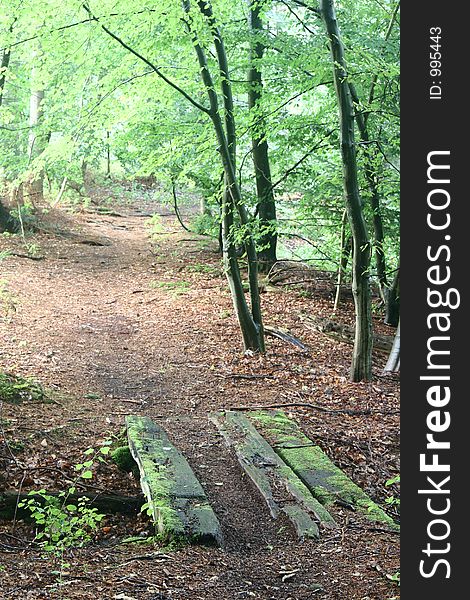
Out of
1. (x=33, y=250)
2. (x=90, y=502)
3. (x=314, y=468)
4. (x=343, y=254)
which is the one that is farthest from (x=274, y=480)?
(x=33, y=250)

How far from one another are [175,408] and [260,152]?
8505mm

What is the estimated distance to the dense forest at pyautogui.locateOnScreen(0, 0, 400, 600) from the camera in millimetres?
4465

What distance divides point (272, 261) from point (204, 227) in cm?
304

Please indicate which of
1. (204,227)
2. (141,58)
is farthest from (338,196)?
(204,227)

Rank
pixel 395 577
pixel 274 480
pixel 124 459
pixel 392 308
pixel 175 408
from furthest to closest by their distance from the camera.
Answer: pixel 392 308 → pixel 175 408 → pixel 124 459 → pixel 274 480 → pixel 395 577

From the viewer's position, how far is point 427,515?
2.56 meters

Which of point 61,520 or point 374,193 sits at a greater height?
point 374,193

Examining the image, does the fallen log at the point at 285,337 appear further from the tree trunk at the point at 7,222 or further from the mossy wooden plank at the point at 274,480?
the tree trunk at the point at 7,222

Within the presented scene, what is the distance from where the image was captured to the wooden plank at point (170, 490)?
4484mm

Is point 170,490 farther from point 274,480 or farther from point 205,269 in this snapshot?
point 205,269

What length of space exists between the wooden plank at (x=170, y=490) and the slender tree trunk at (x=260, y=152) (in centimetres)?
492

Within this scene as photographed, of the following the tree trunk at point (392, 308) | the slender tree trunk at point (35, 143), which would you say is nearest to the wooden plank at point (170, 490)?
the tree trunk at point (392, 308)

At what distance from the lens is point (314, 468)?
5867mm

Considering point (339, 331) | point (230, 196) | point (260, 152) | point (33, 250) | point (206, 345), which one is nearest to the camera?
point (230, 196)
